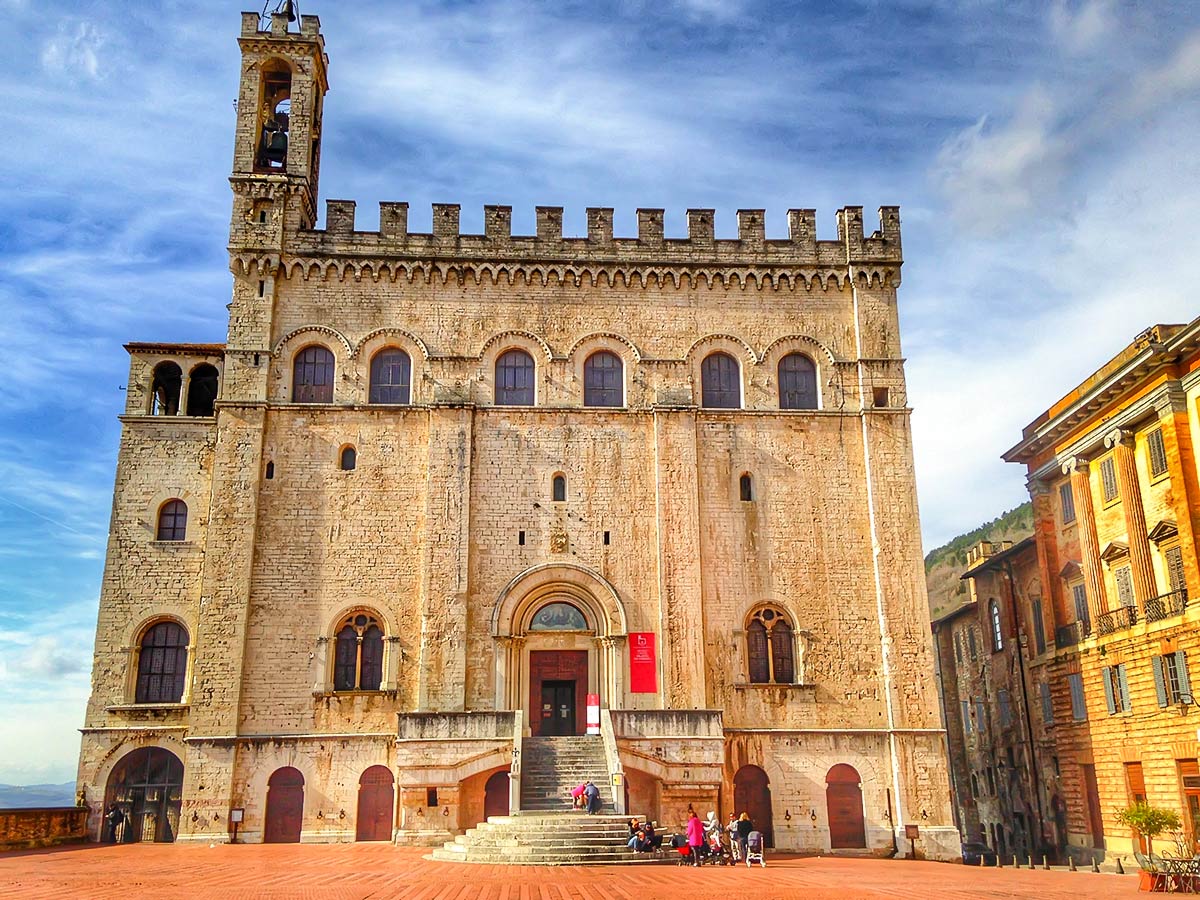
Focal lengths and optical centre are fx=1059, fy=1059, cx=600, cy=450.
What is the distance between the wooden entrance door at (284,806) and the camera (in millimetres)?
28234

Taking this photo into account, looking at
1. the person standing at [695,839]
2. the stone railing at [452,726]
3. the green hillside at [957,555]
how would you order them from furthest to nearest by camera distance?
the green hillside at [957,555], the stone railing at [452,726], the person standing at [695,839]

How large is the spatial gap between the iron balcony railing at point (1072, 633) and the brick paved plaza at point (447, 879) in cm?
962

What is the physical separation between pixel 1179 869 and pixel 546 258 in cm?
2280

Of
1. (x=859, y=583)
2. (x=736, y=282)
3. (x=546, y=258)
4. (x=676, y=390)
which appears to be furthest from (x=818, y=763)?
(x=546, y=258)

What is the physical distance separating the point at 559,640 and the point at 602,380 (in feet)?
26.3

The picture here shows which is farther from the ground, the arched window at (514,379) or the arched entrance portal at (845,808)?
the arched window at (514,379)

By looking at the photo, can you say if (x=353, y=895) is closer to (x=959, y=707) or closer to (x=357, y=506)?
(x=357, y=506)

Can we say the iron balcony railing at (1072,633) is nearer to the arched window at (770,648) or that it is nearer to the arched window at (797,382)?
the arched window at (770,648)

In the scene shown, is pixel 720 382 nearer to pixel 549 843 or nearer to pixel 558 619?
pixel 558 619

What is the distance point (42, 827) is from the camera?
2631cm

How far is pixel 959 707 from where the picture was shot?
46.7 metres

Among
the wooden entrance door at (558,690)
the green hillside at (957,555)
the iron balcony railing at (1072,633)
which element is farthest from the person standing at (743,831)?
the green hillside at (957,555)

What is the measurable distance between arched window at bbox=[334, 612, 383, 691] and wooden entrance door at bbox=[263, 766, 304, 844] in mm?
2620

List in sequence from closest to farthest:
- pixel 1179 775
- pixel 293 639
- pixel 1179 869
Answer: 1. pixel 1179 869
2. pixel 1179 775
3. pixel 293 639
